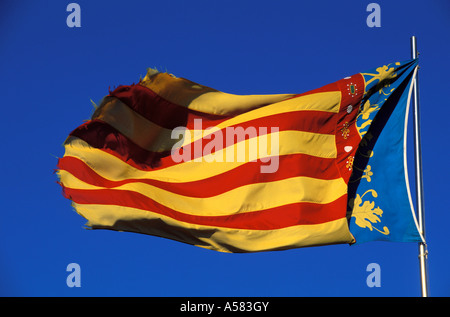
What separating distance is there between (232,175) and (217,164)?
416 mm

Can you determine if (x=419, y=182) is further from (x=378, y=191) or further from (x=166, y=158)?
(x=166, y=158)

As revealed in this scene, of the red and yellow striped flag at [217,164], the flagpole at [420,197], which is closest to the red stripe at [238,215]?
the red and yellow striped flag at [217,164]

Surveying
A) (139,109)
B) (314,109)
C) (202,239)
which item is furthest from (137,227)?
(314,109)

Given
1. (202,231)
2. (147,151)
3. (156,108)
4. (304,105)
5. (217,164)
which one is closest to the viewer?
(202,231)

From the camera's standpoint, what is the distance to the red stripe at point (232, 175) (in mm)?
12602

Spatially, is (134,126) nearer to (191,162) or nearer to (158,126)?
(158,126)

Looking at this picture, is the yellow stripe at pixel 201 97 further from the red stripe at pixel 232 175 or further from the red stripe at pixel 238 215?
the red stripe at pixel 238 215

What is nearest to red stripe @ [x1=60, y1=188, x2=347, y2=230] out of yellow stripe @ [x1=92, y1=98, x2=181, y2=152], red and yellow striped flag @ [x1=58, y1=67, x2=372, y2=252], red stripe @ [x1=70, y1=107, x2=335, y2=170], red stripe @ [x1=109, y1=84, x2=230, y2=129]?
red and yellow striped flag @ [x1=58, y1=67, x2=372, y2=252]

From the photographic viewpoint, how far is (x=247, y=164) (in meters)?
13.0

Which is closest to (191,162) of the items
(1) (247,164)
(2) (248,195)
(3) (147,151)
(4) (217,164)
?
(4) (217,164)

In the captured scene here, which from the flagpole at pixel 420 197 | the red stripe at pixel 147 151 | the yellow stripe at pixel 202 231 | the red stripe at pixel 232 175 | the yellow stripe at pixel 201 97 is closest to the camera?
the flagpole at pixel 420 197

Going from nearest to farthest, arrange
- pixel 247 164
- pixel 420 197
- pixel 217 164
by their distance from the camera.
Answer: pixel 420 197
pixel 247 164
pixel 217 164

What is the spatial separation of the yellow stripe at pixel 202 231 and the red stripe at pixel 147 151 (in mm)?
1204

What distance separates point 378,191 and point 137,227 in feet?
12.1
